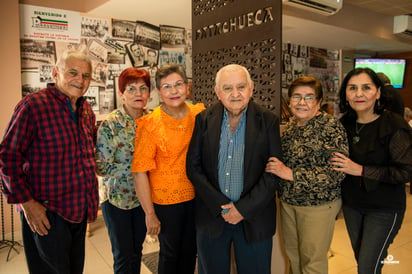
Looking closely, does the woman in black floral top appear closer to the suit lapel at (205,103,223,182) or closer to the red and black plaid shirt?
the suit lapel at (205,103,223,182)

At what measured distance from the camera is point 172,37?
452cm

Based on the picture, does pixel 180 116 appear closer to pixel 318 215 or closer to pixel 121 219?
pixel 121 219

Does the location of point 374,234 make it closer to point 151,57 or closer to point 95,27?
point 151,57

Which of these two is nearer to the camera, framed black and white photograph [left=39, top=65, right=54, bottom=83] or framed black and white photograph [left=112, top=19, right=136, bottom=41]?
framed black and white photograph [left=39, top=65, right=54, bottom=83]

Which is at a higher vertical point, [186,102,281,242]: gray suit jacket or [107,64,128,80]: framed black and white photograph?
[107,64,128,80]: framed black and white photograph

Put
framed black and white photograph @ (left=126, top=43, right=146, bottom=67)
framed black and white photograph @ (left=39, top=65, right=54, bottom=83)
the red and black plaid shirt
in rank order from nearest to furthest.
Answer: the red and black plaid shirt → framed black and white photograph @ (left=39, top=65, right=54, bottom=83) → framed black and white photograph @ (left=126, top=43, right=146, bottom=67)

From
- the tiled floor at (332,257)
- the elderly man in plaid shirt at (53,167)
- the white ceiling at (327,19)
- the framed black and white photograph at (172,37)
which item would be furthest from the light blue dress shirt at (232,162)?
the framed black and white photograph at (172,37)

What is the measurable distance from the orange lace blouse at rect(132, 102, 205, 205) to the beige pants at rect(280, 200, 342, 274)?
65cm

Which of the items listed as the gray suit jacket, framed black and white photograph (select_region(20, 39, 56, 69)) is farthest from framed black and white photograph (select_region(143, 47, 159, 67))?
the gray suit jacket

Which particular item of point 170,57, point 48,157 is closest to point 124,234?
point 48,157

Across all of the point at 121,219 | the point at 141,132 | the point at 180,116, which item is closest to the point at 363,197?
the point at 180,116

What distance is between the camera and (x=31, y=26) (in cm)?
352

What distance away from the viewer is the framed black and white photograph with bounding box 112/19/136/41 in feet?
13.2

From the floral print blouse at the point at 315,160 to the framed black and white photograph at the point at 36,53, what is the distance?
3084mm
